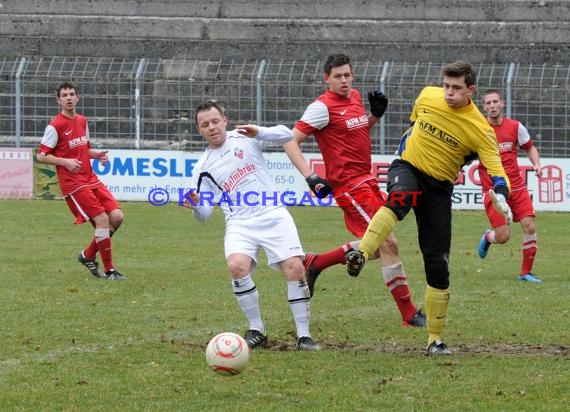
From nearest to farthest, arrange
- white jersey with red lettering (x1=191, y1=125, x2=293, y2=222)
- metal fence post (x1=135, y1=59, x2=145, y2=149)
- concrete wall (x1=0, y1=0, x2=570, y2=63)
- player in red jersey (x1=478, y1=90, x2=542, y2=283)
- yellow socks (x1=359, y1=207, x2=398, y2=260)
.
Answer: yellow socks (x1=359, y1=207, x2=398, y2=260), white jersey with red lettering (x1=191, y1=125, x2=293, y2=222), player in red jersey (x1=478, y1=90, x2=542, y2=283), metal fence post (x1=135, y1=59, x2=145, y2=149), concrete wall (x1=0, y1=0, x2=570, y2=63)

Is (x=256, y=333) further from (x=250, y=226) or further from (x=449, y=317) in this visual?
(x=449, y=317)

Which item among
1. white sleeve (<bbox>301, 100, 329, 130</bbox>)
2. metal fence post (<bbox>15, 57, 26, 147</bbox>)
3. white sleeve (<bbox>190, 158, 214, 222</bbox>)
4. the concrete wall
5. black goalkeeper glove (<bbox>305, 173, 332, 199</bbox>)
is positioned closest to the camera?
black goalkeeper glove (<bbox>305, 173, 332, 199</bbox>)

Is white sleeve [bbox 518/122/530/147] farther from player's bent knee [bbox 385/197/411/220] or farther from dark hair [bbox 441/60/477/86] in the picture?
player's bent knee [bbox 385/197/411/220]

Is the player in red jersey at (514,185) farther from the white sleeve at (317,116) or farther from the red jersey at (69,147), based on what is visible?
the red jersey at (69,147)

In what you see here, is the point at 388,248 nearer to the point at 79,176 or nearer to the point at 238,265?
the point at 238,265

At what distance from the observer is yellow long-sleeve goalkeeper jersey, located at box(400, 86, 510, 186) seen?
834 cm

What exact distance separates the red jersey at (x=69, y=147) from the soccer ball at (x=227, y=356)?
6712 millimetres

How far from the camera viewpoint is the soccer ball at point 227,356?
7328 mm

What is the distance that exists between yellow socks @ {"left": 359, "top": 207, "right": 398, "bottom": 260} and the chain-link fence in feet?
52.5

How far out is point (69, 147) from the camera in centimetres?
1380

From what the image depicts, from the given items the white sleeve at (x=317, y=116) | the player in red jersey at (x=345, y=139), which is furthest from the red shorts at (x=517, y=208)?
the white sleeve at (x=317, y=116)

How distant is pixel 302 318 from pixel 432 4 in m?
21.7

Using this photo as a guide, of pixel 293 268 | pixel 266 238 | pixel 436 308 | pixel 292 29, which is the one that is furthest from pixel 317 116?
→ pixel 292 29

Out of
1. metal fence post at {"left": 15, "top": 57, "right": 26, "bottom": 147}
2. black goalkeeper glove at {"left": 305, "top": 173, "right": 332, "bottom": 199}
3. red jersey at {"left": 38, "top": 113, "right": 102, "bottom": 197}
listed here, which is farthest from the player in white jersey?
metal fence post at {"left": 15, "top": 57, "right": 26, "bottom": 147}
